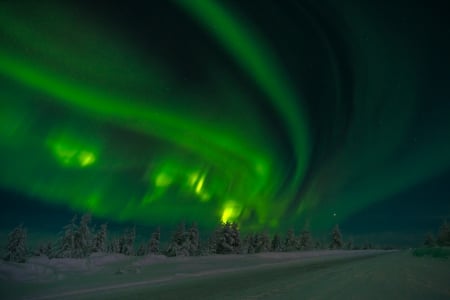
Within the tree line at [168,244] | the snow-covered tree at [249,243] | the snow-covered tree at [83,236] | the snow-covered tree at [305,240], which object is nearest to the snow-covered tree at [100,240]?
the tree line at [168,244]

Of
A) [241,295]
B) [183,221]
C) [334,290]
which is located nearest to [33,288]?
[241,295]

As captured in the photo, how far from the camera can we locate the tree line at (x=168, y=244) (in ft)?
157

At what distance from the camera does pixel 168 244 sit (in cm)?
5828

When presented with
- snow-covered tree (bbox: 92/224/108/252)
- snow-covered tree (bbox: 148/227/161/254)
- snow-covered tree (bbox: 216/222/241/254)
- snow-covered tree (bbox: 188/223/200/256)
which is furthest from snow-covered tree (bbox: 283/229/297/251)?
snow-covered tree (bbox: 92/224/108/252)

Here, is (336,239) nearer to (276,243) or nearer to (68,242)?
(276,243)

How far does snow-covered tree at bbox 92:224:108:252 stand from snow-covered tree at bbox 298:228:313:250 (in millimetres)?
50176

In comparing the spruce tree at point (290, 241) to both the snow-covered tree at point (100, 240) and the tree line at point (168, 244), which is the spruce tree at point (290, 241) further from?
the snow-covered tree at point (100, 240)

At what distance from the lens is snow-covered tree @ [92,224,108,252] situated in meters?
59.7

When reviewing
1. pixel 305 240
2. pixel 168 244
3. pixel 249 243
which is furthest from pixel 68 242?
pixel 305 240

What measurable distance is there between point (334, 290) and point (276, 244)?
255 feet

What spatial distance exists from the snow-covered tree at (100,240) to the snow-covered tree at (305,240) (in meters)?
50.2

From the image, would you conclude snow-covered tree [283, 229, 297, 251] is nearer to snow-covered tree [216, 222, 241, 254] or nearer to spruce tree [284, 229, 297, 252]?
spruce tree [284, 229, 297, 252]

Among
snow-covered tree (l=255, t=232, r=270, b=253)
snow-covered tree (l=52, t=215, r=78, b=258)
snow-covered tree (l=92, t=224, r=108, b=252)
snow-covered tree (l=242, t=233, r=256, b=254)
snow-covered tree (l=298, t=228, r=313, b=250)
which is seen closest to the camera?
snow-covered tree (l=52, t=215, r=78, b=258)

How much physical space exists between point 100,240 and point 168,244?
16177 millimetres
